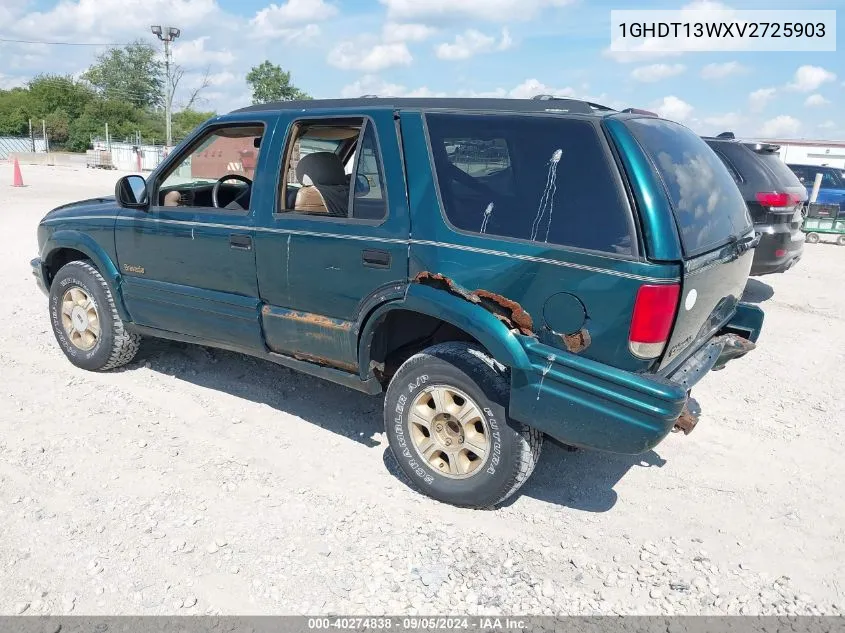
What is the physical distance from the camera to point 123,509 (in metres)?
3.29

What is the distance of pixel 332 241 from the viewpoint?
3580mm

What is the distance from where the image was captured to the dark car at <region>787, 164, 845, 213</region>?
14.9 meters

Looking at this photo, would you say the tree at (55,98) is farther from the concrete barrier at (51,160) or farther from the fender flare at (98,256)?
the fender flare at (98,256)

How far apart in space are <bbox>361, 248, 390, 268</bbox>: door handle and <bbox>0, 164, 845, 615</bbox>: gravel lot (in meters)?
A: 1.20

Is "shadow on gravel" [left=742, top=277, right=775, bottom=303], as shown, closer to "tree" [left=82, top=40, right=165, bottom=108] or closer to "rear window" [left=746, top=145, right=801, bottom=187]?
"rear window" [left=746, top=145, right=801, bottom=187]

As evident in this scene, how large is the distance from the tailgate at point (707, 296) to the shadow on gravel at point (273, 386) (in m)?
1.93

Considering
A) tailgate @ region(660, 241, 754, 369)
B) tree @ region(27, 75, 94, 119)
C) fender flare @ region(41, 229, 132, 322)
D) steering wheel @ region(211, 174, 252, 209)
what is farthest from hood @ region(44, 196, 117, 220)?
tree @ region(27, 75, 94, 119)

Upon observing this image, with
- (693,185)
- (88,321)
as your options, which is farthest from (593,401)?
(88,321)

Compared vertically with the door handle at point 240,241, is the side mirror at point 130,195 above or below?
above

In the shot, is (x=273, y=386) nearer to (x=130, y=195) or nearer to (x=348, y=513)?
(x=130, y=195)

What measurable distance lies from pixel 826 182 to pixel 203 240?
15.6 meters

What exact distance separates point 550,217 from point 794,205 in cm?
587

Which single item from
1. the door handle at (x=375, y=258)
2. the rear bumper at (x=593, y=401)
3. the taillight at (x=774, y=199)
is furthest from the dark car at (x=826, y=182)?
the door handle at (x=375, y=258)

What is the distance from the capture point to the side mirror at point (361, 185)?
11.8ft
